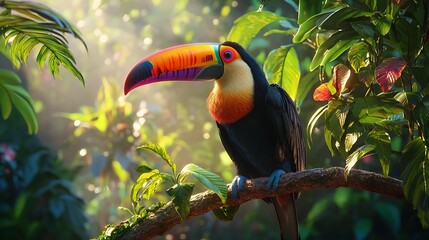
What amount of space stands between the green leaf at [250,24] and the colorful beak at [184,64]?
0.24 m

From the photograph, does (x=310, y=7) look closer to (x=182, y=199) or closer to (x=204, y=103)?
(x=182, y=199)

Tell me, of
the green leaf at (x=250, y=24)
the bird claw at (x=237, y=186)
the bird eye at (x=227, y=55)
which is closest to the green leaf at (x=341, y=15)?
the green leaf at (x=250, y=24)

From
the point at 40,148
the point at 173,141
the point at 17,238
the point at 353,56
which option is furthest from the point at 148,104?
the point at 353,56

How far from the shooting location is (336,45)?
4.90ft

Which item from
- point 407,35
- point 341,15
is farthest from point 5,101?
point 407,35

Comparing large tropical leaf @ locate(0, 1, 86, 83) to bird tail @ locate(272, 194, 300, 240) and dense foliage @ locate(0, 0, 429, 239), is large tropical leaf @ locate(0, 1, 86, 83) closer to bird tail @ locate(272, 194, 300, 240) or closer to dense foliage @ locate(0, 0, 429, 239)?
dense foliage @ locate(0, 0, 429, 239)

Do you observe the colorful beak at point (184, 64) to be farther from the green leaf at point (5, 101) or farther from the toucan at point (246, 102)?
the green leaf at point (5, 101)

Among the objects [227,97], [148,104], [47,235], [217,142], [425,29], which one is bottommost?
[47,235]

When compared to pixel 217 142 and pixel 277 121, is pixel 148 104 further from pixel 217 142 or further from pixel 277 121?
pixel 277 121

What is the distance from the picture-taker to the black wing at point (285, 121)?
80.2 inches

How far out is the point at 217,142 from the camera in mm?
4484

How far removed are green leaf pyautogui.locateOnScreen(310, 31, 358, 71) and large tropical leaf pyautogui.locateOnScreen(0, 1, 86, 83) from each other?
0.56 meters

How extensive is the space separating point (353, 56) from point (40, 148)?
366cm

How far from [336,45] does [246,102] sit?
26.8 inches
